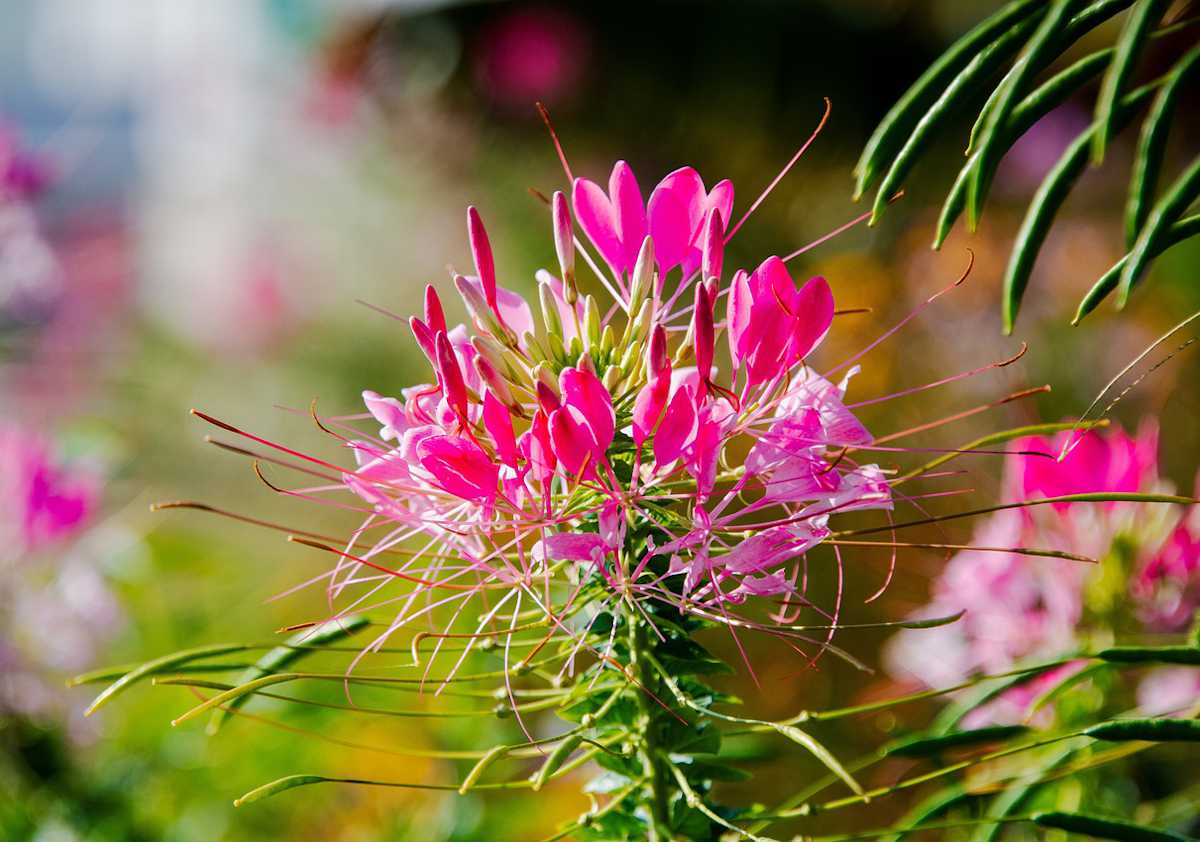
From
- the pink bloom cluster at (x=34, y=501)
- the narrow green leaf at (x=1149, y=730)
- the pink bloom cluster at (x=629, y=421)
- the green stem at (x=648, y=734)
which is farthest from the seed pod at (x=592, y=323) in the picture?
the pink bloom cluster at (x=34, y=501)

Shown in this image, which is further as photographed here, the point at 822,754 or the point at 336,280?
the point at 336,280

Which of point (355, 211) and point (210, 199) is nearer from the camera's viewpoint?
point (355, 211)

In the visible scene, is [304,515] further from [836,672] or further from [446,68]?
[836,672]

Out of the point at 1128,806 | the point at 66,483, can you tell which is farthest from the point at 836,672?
the point at 66,483

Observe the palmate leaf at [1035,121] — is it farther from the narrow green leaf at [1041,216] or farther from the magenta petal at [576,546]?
the magenta petal at [576,546]

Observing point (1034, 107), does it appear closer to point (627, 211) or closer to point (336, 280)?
point (627, 211)

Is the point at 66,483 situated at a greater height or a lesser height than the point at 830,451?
lesser

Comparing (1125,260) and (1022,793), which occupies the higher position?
(1125,260)

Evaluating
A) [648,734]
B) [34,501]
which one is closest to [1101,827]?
[648,734]
